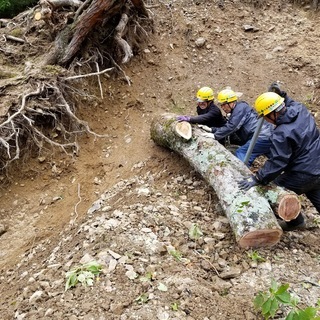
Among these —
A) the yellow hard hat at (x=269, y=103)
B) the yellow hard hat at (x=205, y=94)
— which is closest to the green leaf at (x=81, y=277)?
the yellow hard hat at (x=269, y=103)

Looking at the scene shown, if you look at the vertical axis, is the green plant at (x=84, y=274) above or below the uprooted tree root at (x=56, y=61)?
below

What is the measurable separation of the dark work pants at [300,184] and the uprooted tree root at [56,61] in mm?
3566

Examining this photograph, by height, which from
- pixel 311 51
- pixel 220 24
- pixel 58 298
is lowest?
pixel 311 51

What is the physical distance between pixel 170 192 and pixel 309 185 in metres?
1.87

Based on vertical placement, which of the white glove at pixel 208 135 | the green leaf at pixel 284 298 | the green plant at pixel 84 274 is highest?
the green plant at pixel 84 274

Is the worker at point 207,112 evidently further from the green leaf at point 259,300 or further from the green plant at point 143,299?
the green leaf at point 259,300

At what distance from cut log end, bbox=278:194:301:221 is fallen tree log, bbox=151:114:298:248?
0.06 feet

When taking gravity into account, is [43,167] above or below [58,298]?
below

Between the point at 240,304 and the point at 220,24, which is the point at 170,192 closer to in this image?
the point at 240,304

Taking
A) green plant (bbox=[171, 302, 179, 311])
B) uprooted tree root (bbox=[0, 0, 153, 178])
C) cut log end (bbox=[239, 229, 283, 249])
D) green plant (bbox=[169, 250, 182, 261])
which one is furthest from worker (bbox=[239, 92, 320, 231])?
uprooted tree root (bbox=[0, 0, 153, 178])

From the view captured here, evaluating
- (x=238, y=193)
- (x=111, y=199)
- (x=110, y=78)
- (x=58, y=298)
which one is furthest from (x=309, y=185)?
(x=110, y=78)

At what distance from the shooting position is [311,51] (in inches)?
352

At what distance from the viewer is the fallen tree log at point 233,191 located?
4520mm

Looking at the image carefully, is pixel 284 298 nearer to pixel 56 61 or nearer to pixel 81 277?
pixel 81 277
